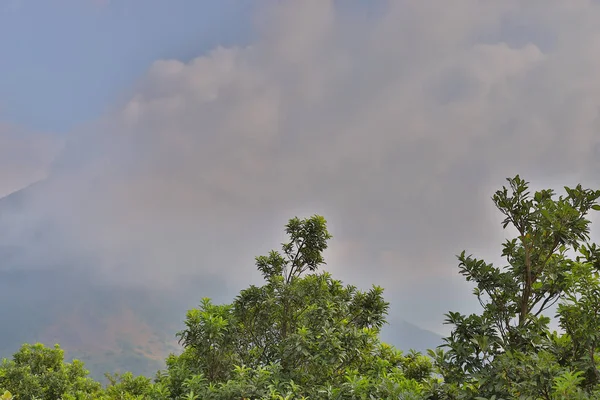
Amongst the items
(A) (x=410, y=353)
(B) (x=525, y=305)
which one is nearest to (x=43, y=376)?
(A) (x=410, y=353)

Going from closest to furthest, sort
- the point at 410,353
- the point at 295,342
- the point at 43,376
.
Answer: the point at 295,342
the point at 410,353
the point at 43,376

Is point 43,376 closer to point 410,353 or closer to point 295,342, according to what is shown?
point 295,342

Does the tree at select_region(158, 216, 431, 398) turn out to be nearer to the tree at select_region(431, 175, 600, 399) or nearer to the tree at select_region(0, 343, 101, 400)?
the tree at select_region(431, 175, 600, 399)

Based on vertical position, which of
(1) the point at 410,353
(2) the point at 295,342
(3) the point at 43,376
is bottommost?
(3) the point at 43,376

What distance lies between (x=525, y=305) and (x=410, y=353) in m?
5.25

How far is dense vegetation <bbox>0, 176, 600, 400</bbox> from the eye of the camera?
5566 millimetres

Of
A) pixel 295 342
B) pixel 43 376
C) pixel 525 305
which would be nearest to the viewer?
pixel 525 305

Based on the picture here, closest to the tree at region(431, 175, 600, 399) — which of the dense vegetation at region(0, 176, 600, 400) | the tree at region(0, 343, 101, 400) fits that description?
the dense vegetation at region(0, 176, 600, 400)

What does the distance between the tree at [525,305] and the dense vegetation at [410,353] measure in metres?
0.02

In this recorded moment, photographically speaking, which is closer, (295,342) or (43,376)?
(295,342)

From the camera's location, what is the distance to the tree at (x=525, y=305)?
5.55 meters

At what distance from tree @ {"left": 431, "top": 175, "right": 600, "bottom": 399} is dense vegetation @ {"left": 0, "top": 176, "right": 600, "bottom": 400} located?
0.02m

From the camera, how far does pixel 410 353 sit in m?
10.9

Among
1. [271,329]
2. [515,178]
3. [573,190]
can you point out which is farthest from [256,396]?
[573,190]
